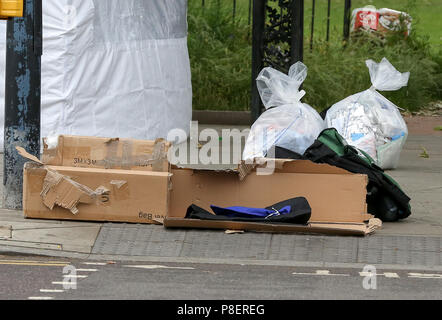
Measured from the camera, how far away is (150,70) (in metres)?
14.2

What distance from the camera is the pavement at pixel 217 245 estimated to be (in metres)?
8.36

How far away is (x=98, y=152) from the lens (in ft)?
31.3

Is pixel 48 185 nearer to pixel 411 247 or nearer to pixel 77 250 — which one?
pixel 77 250

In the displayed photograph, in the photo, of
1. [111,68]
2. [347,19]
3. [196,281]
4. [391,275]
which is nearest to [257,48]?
[111,68]

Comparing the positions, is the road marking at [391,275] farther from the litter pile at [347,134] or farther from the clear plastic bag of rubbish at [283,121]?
the clear plastic bag of rubbish at [283,121]

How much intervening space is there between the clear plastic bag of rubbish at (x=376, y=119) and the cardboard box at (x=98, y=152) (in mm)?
3450

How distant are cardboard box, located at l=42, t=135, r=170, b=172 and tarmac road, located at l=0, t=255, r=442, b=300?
56.3 inches

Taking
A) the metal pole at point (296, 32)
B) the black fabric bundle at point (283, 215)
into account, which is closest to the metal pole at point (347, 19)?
the metal pole at point (296, 32)

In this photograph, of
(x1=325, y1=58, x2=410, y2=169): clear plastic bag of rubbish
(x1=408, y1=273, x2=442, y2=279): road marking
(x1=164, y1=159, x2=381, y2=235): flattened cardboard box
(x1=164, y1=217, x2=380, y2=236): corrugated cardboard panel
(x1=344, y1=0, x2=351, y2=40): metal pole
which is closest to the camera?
(x1=408, y1=273, x2=442, y2=279): road marking

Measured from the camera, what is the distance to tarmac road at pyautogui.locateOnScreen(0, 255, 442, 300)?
23.1ft

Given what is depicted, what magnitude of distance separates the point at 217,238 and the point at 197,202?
0.78m

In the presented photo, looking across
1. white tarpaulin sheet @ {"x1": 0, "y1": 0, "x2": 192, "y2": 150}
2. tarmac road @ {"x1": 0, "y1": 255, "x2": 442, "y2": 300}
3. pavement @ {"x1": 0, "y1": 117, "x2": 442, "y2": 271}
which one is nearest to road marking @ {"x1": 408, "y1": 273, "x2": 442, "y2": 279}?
tarmac road @ {"x1": 0, "y1": 255, "x2": 442, "y2": 300}

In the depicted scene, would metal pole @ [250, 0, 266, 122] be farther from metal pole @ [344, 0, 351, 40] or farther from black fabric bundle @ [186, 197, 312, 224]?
metal pole @ [344, 0, 351, 40]
